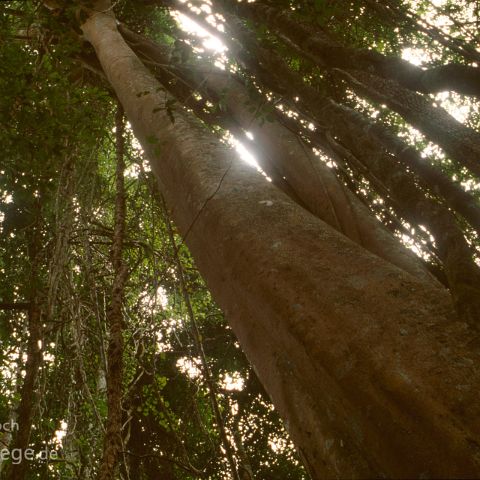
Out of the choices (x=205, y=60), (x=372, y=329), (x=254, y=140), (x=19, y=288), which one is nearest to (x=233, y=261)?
(x=372, y=329)

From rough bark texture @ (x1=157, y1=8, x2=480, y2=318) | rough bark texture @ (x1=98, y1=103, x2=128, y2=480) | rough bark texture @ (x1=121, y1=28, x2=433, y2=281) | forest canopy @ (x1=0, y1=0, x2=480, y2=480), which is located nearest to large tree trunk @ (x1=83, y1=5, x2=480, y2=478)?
forest canopy @ (x1=0, y1=0, x2=480, y2=480)

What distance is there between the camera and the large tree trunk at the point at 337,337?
36.3 inches

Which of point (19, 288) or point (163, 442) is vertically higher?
point (19, 288)

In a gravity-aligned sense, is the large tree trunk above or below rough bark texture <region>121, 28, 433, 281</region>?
below

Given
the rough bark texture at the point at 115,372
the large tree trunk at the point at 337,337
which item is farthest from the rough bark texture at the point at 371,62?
the rough bark texture at the point at 115,372

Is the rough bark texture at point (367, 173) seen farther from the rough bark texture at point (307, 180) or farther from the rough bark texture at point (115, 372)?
the rough bark texture at point (115, 372)

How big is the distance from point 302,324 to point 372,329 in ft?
0.66

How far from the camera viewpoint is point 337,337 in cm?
114

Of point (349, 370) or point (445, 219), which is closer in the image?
point (349, 370)

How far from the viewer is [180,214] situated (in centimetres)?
217

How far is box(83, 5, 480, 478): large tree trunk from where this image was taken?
0.92 m

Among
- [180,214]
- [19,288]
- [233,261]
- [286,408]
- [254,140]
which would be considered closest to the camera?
[286,408]

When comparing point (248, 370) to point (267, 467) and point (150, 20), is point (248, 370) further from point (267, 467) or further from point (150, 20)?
point (150, 20)

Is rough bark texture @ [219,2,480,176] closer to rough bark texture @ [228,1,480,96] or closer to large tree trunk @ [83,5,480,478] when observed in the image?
rough bark texture @ [228,1,480,96]
